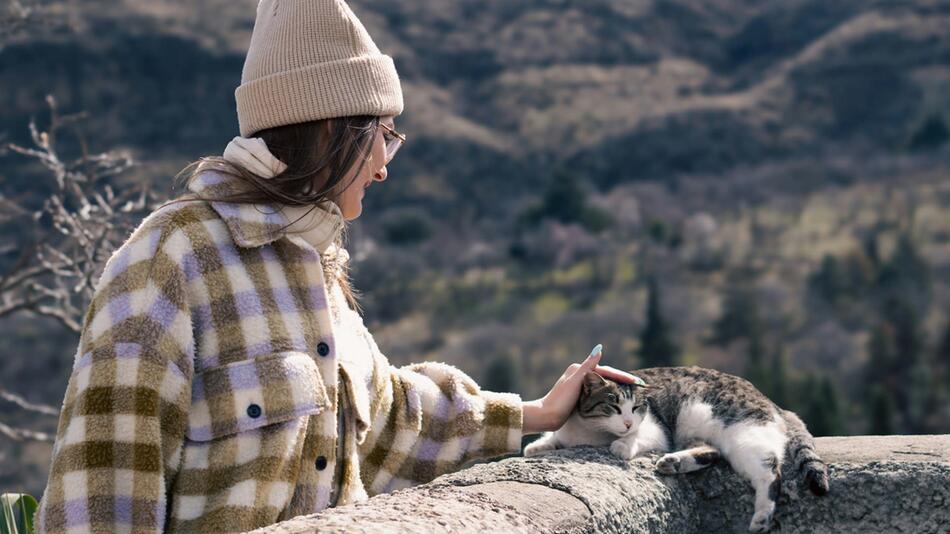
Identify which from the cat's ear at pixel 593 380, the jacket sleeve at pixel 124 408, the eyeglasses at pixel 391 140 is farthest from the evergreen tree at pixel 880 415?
the jacket sleeve at pixel 124 408

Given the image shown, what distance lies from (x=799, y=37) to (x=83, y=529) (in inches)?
2474

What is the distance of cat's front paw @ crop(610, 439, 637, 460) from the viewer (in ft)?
9.21

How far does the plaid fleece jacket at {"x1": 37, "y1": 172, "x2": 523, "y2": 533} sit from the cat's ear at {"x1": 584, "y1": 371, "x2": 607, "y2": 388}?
2.41ft

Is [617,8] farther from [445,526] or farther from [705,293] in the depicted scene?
[445,526]

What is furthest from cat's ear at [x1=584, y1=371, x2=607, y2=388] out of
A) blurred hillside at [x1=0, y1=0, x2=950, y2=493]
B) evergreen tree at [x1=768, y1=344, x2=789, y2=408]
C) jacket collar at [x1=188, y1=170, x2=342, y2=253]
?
evergreen tree at [x1=768, y1=344, x2=789, y2=408]

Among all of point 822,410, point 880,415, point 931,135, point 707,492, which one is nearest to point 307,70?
point 707,492

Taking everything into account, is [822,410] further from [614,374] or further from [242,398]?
[242,398]

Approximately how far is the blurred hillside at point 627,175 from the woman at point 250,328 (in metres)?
20.5

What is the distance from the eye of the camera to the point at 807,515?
2.69 meters

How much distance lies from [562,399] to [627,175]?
50.7 m

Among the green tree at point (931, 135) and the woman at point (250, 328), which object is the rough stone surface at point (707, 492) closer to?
the woman at point (250, 328)

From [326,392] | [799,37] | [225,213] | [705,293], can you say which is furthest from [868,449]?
[799,37]

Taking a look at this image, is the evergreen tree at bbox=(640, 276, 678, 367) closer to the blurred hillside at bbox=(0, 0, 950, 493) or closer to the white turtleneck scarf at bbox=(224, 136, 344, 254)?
the blurred hillside at bbox=(0, 0, 950, 493)

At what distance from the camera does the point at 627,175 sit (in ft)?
174
